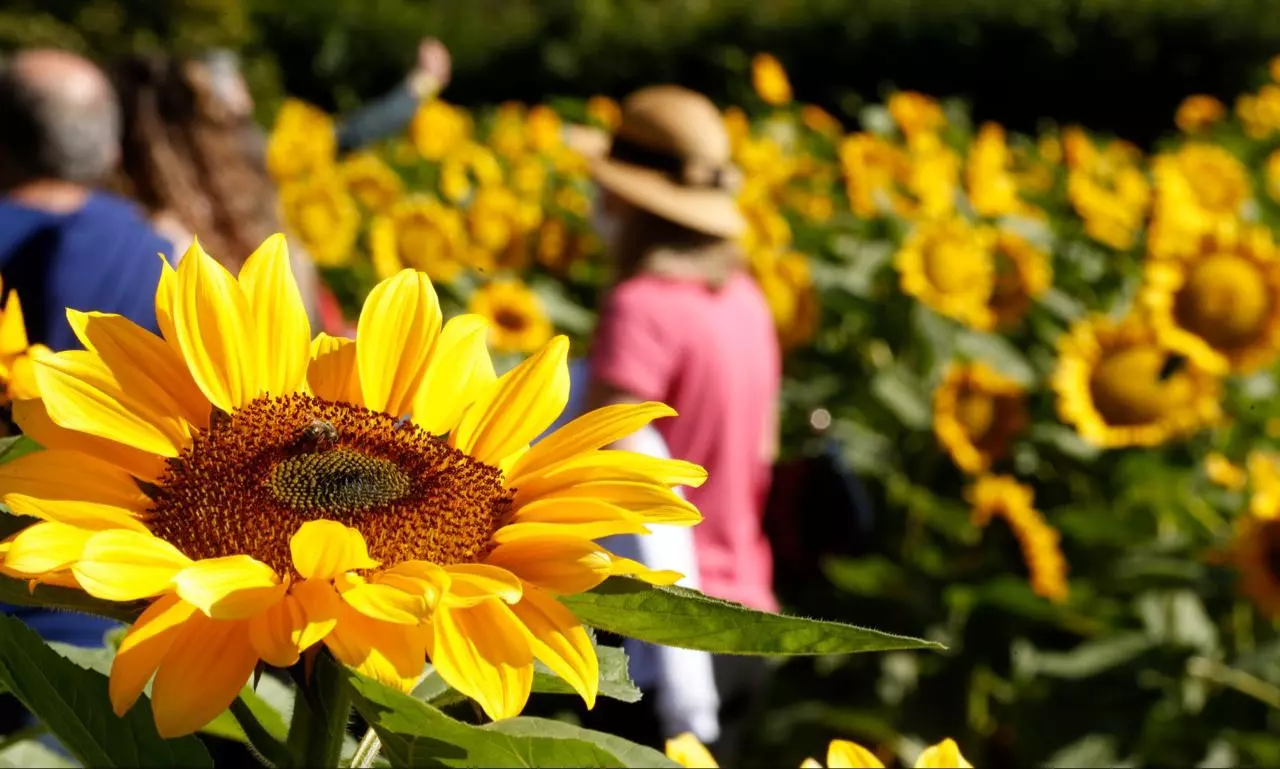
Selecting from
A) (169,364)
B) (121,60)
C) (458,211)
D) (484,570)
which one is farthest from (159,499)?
(458,211)

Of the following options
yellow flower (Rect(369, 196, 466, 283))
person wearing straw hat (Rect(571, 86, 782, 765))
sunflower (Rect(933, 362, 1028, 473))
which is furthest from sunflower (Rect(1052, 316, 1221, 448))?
yellow flower (Rect(369, 196, 466, 283))

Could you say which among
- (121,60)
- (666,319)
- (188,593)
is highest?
(121,60)

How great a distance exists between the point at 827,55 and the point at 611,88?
204cm

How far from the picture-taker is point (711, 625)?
2.13 feet

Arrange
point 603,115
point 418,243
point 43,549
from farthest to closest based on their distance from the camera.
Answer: point 603,115
point 418,243
point 43,549

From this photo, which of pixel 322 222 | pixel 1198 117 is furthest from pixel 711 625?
pixel 1198 117

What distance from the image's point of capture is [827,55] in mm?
13555

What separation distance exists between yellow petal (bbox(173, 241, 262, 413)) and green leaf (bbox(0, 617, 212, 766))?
0.15 meters

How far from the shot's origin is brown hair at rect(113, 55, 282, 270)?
9.44 ft

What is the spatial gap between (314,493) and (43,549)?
0.18m

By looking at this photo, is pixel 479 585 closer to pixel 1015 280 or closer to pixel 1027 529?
pixel 1027 529

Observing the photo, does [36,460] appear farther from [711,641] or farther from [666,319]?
[666,319]

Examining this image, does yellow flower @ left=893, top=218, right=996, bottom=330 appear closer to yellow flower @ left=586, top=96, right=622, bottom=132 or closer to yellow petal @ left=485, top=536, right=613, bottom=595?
yellow flower @ left=586, top=96, right=622, bottom=132

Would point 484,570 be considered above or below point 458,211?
below
